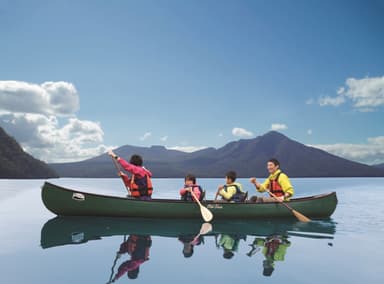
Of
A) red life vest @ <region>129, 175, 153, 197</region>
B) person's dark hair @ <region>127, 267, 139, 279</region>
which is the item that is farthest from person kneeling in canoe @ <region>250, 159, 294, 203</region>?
person's dark hair @ <region>127, 267, 139, 279</region>

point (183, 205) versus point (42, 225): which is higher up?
point (183, 205)

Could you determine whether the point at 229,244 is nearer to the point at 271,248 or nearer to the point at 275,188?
the point at 271,248

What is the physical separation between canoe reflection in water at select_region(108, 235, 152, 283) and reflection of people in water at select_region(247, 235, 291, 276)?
2320mm

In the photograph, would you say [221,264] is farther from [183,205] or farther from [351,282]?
[183,205]

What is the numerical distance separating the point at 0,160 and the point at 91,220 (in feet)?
415

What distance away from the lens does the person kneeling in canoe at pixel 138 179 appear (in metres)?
11.4

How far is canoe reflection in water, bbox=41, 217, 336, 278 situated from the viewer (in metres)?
7.33

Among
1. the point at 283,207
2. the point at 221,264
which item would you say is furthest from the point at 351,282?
the point at 283,207

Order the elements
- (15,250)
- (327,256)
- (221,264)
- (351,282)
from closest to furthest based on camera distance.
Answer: (351,282)
(221,264)
(327,256)
(15,250)

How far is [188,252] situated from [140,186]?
4742 millimetres

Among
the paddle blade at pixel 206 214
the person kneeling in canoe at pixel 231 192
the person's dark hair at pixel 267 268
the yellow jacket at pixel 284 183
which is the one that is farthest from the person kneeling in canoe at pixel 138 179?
the person's dark hair at pixel 267 268

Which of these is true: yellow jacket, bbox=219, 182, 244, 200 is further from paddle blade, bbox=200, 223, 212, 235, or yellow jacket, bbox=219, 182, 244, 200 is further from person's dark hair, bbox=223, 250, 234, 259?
person's dark hair, bbox=223, 250, 234, 259

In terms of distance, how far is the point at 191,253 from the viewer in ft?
25.1

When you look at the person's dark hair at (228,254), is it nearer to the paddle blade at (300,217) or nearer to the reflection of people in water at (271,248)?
the reflection of people in water at (271,248)
